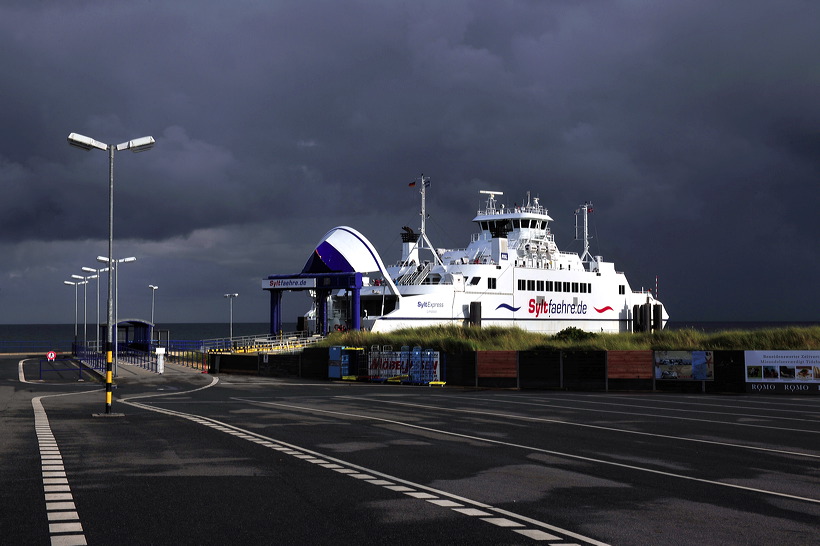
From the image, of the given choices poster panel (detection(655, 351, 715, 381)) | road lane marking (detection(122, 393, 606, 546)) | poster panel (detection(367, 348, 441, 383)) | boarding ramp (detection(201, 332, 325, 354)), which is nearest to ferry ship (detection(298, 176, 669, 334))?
boarding ramp (detection(201, 332, 325, 354))

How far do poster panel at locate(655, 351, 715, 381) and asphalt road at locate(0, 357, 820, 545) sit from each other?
7986 millimetres

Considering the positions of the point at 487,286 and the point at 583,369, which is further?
the point at 487,286

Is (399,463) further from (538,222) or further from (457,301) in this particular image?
(538,222)

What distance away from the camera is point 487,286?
56000 millimetres

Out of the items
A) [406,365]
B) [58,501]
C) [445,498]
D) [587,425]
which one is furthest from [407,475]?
[406,365]

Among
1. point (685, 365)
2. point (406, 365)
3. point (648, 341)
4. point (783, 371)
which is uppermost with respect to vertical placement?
point (648, 341)

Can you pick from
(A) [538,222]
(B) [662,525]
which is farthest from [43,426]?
(A) [538,222]

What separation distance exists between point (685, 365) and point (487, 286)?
2714cm

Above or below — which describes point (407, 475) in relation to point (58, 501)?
below

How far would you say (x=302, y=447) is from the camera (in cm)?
1337

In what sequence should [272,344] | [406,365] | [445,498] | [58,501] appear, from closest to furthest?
1. [58,501]
2. [445,498]
3. [406,365]
4. [272,344]

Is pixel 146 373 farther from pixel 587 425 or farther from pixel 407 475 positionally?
pixel 407 475

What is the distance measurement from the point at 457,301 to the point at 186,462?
4269 centimetres

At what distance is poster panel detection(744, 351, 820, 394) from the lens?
28.0 meters
